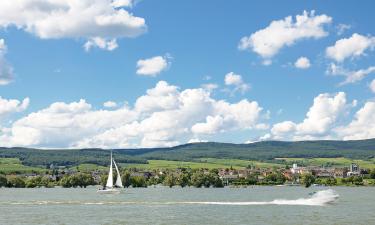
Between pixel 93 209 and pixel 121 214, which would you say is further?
pixel 93 209

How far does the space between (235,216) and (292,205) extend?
88.3 ft

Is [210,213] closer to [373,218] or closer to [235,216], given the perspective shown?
[235,216]

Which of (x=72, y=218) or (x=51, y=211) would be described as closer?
(x=72, y=218)

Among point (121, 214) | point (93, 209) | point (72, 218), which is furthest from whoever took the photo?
point (93, 209)

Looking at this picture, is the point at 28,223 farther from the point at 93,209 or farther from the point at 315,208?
the point at 315,208

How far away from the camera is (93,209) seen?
101438 millimetres

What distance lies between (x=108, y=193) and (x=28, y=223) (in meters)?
85.6

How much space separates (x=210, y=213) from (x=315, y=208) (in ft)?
70.7

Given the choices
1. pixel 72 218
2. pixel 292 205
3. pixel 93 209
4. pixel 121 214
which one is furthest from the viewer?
pixel 292 205

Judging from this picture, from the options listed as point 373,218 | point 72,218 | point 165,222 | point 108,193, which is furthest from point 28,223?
point 108,193

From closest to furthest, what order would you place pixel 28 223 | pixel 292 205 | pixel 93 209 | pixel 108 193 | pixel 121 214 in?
1. pixel 28 223
2. pixel 121 214
3. pixel 93 209
4. pixel 292 205
5. pixel 108 193

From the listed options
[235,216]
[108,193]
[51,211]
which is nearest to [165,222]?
[235,216]

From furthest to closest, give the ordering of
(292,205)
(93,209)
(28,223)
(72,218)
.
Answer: (292,205) → (93,209) → (72,218) → (28,223)

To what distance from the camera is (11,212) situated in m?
94.9
